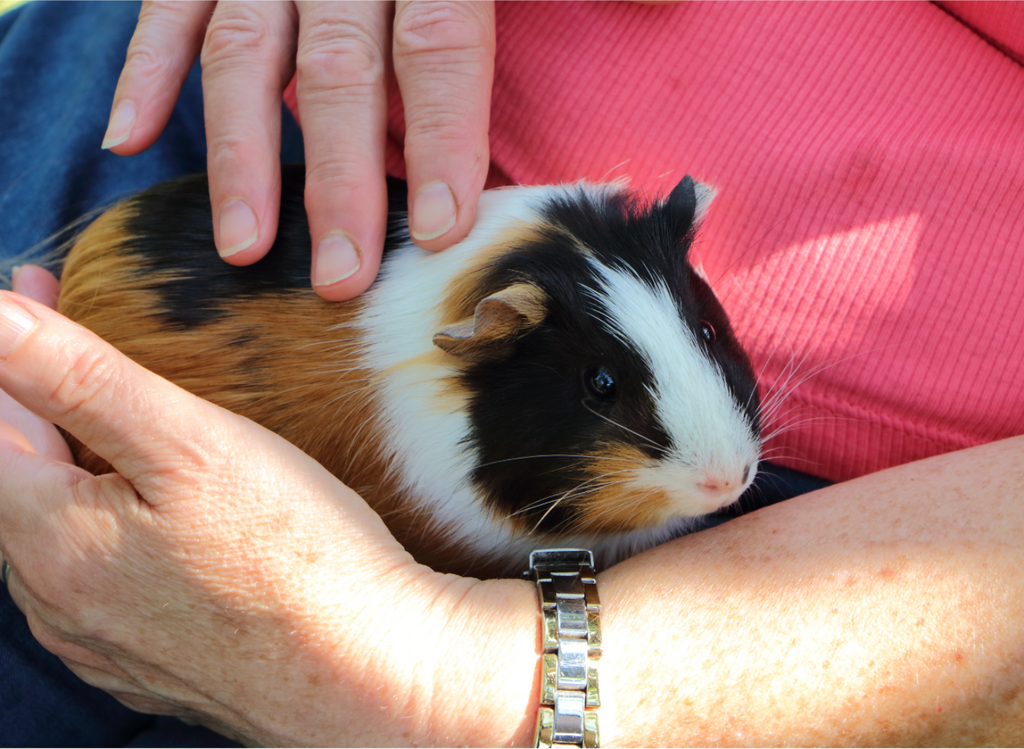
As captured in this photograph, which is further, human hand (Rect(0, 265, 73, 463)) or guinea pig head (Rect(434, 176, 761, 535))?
human hand (Rect(0, 265, 73, 463))

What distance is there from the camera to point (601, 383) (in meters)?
1.02

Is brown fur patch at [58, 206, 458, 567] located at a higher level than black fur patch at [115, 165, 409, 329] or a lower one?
lower

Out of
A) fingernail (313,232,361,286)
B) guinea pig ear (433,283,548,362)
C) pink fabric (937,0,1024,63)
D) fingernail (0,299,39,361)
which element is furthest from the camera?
pink fabric (937,0,1024,63)

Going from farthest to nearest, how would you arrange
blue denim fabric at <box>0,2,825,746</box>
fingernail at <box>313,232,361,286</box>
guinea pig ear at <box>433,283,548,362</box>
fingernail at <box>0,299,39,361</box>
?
blue denim fabric at <box>0,2,825,746</box>, fingernail at <box>313,232,361,286</box>, guinea pig ear at <box>433,283,548,362</box>, fingernail at <box>0,299,39,361</box>

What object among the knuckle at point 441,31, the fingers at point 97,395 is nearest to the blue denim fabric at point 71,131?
the knuckle at point 441,31

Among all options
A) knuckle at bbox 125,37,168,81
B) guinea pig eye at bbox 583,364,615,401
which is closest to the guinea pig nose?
guinea pig eye at bbox 583,364,615,401

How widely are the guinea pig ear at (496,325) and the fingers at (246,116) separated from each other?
354mm

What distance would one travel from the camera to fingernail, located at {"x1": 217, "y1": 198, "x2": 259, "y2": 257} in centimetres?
109

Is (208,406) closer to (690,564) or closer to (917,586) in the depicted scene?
(690,564)

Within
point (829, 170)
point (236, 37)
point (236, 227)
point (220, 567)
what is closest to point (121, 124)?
point (236, 37)

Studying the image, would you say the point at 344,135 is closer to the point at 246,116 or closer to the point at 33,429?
the point at 246,116

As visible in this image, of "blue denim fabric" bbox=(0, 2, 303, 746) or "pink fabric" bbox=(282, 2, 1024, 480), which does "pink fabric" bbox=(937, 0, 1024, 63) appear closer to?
"pink fabric" bbox=(282, 2, 1024, 480)

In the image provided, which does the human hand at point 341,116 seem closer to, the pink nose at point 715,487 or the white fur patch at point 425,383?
the white fur patch at point 425,383

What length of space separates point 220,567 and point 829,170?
3.43 ft
